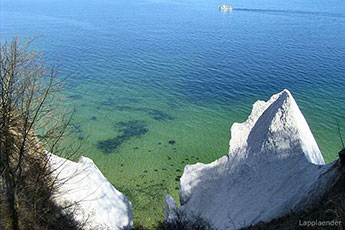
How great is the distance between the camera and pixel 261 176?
52.5 feet

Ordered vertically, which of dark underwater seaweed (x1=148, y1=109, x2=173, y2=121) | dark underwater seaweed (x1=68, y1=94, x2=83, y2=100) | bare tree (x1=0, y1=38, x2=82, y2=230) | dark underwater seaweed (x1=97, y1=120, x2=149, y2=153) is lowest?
dark underwater seaweed (x1=97, y1=120, x2=149, y2=153)

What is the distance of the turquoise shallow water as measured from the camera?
2758 cm

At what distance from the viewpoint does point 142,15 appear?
8306 cm

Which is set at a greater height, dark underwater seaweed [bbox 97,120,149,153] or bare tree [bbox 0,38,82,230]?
bare tree [bbox 0,38,82,230]

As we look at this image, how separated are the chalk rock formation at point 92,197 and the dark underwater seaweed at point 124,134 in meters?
7.85

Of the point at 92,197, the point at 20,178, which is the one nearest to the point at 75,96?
the point at 92,197

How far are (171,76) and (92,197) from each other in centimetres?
2956

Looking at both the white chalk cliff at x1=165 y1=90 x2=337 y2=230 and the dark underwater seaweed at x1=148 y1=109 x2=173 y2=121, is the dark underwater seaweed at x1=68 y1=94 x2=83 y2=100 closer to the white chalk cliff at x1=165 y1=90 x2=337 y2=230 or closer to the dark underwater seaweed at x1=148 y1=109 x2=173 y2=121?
the dark underwater seaweed at x1=148 y1=109 x2=173 y2=121

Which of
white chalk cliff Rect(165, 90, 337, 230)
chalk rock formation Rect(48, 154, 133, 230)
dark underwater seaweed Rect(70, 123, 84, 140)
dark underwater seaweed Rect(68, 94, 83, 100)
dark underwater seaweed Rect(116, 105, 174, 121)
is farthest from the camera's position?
dark underwater seaweed Rect(68, 94, 83, 100)

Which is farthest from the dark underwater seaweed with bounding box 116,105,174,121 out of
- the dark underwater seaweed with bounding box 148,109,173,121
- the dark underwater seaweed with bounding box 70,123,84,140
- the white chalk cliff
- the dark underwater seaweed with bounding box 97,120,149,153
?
the white chalk cliff

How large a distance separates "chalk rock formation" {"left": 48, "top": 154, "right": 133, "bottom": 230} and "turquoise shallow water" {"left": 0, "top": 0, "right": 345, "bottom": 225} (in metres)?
1.76

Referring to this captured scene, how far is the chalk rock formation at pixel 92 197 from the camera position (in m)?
17.3

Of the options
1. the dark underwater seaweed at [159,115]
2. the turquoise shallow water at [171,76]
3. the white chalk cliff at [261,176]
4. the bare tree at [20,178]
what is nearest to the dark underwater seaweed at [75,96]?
the turquoise shallow water at [171,76]

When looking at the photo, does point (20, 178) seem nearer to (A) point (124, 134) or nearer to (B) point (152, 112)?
(A) point (124, 134)
